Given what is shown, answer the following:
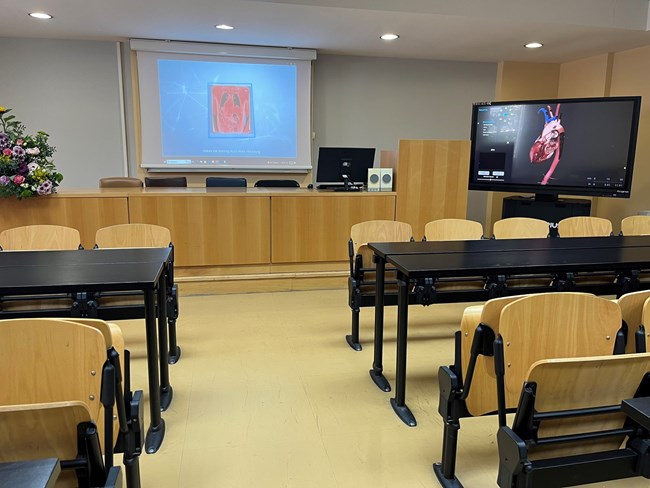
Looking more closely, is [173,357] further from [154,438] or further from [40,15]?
[40,15]

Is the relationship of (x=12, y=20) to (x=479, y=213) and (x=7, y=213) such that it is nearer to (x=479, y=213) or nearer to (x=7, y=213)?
(x=7, y=213)

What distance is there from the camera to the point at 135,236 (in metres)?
3.16

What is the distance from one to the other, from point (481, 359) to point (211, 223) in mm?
3079

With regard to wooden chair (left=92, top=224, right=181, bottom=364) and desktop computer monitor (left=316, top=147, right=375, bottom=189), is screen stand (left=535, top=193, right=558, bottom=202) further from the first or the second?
wooden chair (left=92, top=224, right=181, bottom=364)

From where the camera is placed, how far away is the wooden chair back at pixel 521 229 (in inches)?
144

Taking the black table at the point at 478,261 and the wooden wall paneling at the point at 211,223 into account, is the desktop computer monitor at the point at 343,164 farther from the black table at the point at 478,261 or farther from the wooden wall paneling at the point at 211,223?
the black table at the point at 478,261

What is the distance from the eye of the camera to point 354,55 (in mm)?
6457

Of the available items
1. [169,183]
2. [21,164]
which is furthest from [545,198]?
[21,164]

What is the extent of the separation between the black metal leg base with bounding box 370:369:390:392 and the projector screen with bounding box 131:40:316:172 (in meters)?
4.18

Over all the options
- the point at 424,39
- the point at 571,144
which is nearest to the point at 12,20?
the point at 424,39

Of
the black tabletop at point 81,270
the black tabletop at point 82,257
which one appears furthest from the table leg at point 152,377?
the black tabletop at point 82,257

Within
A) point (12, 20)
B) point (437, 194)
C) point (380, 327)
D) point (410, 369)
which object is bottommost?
point (410, 369)

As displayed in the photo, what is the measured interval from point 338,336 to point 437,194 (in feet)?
6.72

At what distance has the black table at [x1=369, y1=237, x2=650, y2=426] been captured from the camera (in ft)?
7.62
